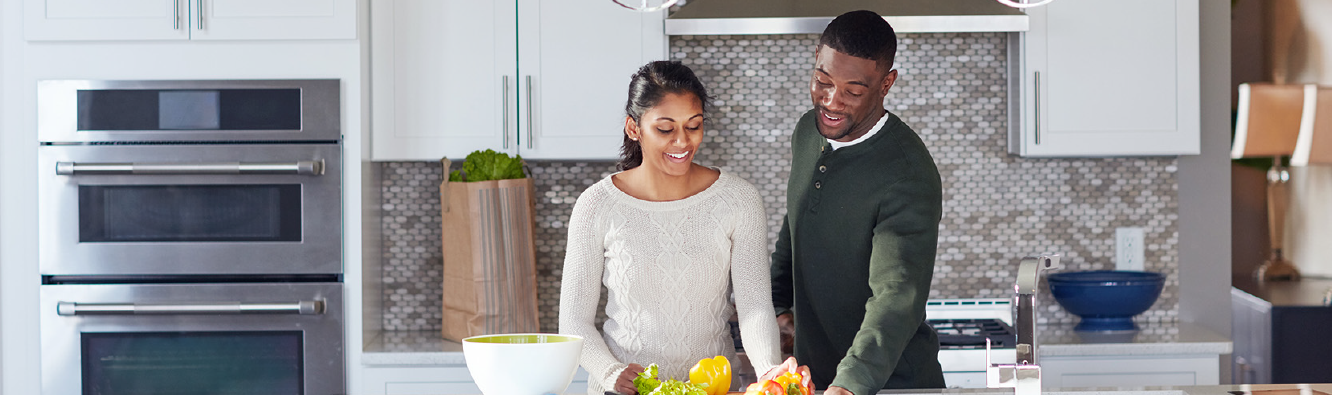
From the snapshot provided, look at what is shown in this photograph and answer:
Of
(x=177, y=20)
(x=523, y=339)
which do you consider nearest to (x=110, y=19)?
(x=177, y=20)

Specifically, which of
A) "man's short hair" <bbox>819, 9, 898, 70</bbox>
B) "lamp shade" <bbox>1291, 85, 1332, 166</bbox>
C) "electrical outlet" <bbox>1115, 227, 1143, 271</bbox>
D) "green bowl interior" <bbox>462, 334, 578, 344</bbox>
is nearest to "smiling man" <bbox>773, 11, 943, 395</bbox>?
"man's short hair" <bbox>819, 9, 898, 70</bbox>

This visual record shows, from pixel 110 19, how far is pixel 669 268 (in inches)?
67.9

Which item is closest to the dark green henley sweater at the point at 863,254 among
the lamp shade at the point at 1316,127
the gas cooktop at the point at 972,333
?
the gas cooktop at the point at 972,333

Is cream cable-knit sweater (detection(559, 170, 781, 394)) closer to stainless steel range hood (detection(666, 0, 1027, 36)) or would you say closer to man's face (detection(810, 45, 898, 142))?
man's face (detection(810, 45, 898, 142))

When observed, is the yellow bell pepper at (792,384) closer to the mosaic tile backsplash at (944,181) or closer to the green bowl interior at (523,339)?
the green bowl interior at (523,339)

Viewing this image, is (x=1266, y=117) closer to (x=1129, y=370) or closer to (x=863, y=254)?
(x=1129, y=370)

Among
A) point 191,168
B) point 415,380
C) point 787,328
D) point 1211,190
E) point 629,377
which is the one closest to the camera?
point 629,377

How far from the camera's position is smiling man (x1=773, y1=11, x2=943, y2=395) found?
1457mm

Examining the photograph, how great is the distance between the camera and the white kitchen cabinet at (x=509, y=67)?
2.66 m

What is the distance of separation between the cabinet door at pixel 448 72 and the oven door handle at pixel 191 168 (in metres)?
0.22

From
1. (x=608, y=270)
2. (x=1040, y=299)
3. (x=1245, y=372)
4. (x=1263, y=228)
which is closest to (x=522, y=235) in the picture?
(x=608, y=270)

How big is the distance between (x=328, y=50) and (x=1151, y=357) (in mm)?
2208

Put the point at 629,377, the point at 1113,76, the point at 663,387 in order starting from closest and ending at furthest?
the point at 663,387, the point at 629,377, the point at 1113,76

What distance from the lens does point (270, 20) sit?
98.7 inches
